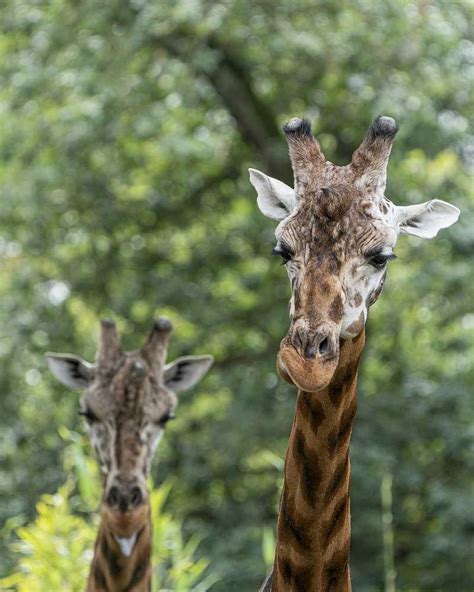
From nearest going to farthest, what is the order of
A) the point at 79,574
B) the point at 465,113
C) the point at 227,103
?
1. the point at 79,574
2. the point at 465,113
3. the point at 227,103

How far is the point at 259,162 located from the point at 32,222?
206 cm

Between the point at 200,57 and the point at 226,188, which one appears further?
the point at 226,188

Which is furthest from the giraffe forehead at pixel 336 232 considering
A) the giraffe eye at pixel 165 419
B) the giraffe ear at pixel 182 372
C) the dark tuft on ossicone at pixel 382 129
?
the giraffe ear at pixel 182 372

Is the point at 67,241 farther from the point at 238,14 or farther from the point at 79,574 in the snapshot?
the point at 79,574

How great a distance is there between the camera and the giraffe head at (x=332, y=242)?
8.51ft

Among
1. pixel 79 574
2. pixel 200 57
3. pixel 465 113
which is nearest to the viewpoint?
pixel 79 574

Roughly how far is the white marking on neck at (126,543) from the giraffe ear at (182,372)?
0.76 metres

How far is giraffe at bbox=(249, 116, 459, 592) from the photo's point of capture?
2.73 meters

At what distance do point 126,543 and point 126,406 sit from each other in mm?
476

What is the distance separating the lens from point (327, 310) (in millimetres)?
2668

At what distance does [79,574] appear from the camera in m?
5.61

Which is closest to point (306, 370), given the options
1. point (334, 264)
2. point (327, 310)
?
point (327, 310)

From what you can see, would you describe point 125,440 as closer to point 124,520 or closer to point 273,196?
point 124,520

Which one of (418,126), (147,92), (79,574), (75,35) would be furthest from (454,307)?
(79,574)
